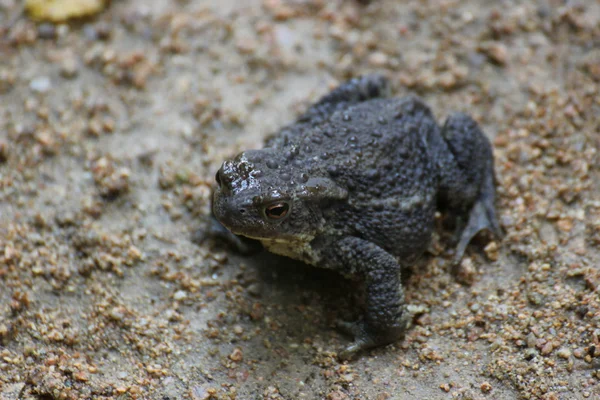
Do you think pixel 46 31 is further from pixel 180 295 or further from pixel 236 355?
pixel 236 355

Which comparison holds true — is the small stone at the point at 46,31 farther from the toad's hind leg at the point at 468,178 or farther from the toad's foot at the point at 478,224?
the toad's foot at the point at 478,224

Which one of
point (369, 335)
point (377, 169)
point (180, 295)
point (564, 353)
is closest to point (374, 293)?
point (369, 335)

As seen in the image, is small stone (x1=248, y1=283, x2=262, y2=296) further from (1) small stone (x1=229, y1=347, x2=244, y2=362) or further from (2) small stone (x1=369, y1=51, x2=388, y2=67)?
(2) small stone (x1=369, y1=51, x2=388, y2=67)

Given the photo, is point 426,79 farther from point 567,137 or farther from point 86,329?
point 86,329

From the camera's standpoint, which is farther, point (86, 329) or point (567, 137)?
point (567, 137)

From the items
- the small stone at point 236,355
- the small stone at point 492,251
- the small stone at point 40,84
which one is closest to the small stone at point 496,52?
the small stone at point 492,251

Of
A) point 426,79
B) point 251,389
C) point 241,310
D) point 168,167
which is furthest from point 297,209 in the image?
point 426,79
